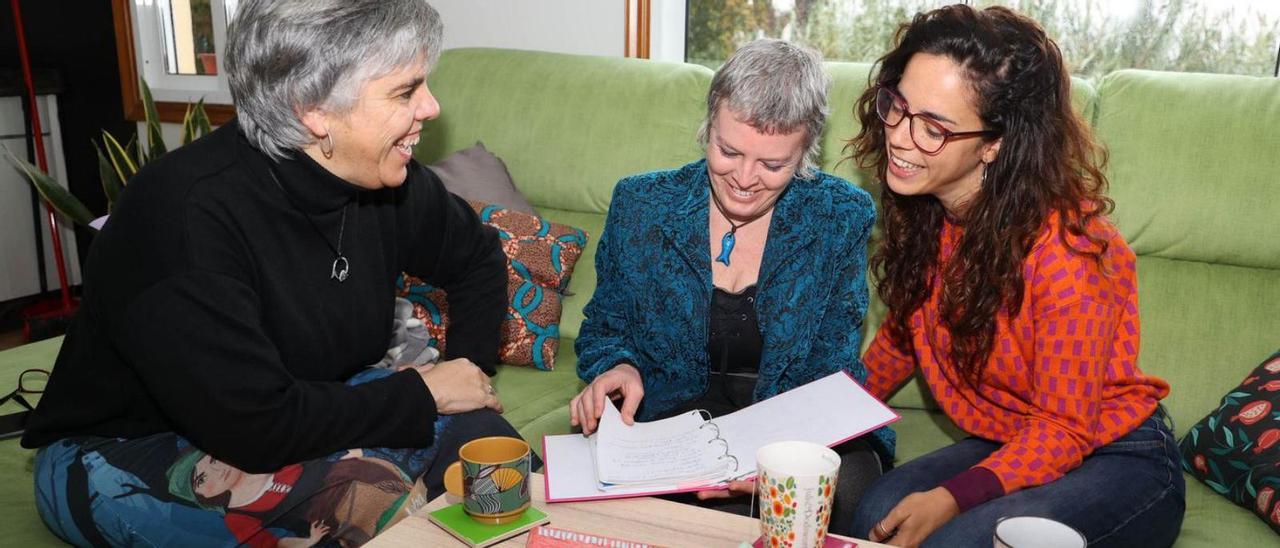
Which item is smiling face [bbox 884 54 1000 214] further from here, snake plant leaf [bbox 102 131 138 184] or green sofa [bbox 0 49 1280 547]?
snake plant leaf [bbox 102 131 138 184]

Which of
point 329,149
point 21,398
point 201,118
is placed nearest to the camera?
point 329,149

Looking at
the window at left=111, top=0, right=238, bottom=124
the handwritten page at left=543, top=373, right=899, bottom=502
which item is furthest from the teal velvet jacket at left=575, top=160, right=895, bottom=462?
the window at left=111, top=0, right=238, bottom=124

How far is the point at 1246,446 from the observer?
1.69 meters

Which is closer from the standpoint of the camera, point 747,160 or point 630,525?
point 630,525

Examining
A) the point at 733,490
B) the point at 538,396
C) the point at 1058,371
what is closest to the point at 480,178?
the point at 538,396

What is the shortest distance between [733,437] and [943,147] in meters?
0.53

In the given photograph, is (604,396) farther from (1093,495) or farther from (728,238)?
(1093,495)

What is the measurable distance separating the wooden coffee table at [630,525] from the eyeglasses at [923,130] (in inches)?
23.9

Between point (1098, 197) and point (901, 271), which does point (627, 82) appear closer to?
point (901, 271)

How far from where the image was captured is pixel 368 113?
4.55 ft

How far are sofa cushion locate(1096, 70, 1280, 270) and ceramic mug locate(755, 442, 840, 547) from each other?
1217mm

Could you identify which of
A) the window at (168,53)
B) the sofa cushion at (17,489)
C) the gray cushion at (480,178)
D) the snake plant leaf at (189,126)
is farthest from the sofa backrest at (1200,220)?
Result: the window at (168,53)

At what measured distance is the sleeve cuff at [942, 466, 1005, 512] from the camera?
142 cm

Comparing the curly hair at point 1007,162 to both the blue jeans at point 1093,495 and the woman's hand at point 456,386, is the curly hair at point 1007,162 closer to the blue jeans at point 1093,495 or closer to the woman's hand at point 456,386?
the blue jeans at point 1093,495
